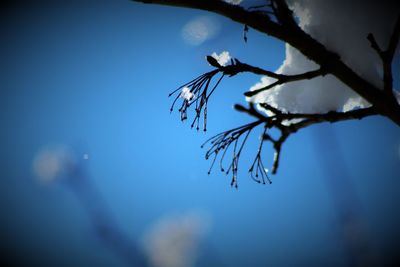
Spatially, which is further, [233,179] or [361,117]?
[233,179]

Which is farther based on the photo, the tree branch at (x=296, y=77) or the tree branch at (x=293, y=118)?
the tree branch at (x=296, y=77)

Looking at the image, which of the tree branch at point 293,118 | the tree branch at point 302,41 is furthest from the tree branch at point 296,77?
the tree branch at point 293,118

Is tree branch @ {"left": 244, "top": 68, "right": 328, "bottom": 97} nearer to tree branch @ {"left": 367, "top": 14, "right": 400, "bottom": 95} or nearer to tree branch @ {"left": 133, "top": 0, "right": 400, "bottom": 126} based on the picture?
tree branch @ {"left": 133, "top": 0, "right": 400, "bottom": 126}

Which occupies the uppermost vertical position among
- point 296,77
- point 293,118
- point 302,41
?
point 302,41

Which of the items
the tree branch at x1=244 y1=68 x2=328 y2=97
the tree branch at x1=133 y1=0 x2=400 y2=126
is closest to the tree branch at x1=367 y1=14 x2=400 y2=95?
the tree branch at x1=133 y1=0 x2=400 y2=126

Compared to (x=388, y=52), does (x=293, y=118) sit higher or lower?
lower

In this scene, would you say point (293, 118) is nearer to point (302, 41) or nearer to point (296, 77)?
point (296, 77)

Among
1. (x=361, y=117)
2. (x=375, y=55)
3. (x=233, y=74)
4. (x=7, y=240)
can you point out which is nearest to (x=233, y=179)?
(x=233, y=74)

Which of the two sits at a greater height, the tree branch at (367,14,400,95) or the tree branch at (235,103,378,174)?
the tree branch at (367,14,400,95)

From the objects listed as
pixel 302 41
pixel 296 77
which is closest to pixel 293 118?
pixel 296 77

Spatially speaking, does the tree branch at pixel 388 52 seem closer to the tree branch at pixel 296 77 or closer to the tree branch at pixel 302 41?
the tree branch at pixel 302 41

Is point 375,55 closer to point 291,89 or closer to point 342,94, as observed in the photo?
point 342,94
